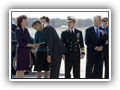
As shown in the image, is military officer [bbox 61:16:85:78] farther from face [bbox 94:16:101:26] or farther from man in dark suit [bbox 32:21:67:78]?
face [bbox 94:16:101:26]

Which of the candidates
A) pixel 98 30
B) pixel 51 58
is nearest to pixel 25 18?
pixel 51 58

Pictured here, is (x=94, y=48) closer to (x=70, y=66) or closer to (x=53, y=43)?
(x=70, y=66)

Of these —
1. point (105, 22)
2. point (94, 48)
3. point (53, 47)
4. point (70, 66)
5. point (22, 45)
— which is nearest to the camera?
point (53, 47)

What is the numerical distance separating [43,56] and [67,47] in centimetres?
67

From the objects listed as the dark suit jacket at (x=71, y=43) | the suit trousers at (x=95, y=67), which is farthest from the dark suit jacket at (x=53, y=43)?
the suit trousers at (x=95, y=67)

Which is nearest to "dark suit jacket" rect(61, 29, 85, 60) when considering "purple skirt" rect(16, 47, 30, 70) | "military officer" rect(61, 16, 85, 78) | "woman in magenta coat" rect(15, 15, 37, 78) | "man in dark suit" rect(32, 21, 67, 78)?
"military officer" rect(61, 16, 85, 78)

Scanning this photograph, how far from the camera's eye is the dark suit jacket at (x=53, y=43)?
7.30 metres

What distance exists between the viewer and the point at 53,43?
741 cm

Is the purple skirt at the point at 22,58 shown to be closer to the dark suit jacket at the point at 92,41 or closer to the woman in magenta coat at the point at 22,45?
the woman in magenta coat at the point at 22,45

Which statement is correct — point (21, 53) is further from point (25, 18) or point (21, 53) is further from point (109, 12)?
point (109, 12)

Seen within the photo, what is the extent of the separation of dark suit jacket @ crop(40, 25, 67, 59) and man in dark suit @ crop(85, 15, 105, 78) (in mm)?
697

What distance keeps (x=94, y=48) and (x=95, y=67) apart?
18.7 inches

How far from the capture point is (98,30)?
791cm

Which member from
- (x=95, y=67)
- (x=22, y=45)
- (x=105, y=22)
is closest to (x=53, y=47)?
(x=22, y=45)
